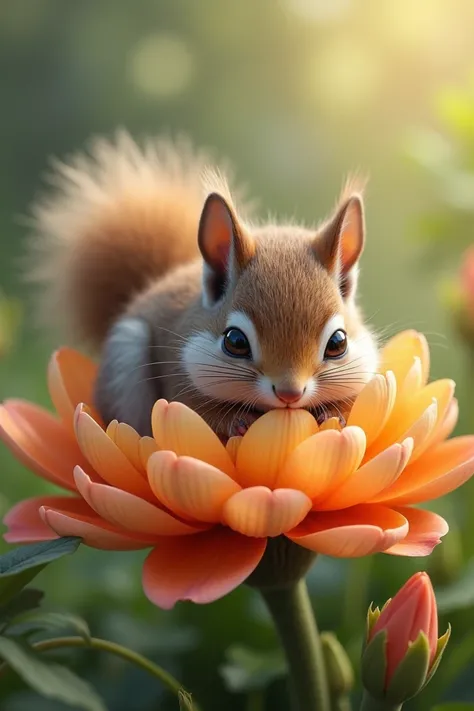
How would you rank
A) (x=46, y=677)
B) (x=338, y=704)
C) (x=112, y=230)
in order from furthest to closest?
(x=112, y=230), (x=338, y=704), (x=46, y=677)

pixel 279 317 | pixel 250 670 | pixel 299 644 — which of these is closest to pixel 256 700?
pixel 250 670

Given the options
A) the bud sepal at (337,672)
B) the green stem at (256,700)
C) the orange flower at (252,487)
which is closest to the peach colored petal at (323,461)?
the orange flower at (252,487)

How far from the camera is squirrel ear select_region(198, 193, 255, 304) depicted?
0.41 meters

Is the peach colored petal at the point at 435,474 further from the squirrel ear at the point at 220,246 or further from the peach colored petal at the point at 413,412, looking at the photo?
the squirrel ear at the point at 220,246

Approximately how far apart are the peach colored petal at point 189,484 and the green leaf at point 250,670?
0.17 m

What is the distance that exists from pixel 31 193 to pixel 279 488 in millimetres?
981

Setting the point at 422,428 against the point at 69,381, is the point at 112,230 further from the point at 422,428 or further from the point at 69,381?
the point at 422,428

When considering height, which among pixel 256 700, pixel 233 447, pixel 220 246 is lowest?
pixel 256 700

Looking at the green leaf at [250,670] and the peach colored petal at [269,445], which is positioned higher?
the peach colored petal at [269,445]

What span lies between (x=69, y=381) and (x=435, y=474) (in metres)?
0.20

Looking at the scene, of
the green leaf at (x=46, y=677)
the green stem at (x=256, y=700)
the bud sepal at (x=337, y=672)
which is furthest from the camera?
the green stem at (x=256, y=700)

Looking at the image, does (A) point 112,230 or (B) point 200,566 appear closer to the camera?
(B) point 200,566

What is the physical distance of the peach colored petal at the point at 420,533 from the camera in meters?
0.34

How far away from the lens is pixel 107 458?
1.14 ft
